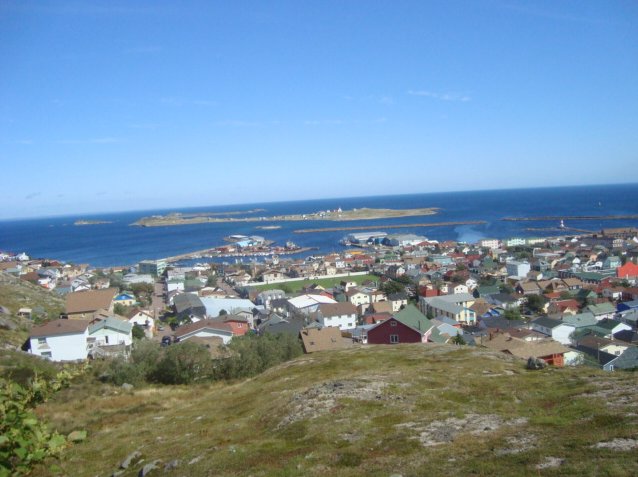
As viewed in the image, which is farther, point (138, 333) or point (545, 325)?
point (545, 325)

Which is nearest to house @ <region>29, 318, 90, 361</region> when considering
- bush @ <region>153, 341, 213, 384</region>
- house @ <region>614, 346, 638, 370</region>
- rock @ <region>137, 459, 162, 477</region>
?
bush @ <region>153, 341, 213, 384</region>

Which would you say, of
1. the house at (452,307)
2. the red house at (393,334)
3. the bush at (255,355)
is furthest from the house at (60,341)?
the house at (452,307)

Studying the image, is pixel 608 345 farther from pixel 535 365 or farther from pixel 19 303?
pixel 19 303

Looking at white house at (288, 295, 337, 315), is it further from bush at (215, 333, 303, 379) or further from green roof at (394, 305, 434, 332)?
bush at (215, 333, 303, 379)

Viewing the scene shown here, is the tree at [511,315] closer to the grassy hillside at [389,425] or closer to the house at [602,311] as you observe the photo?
the house at [602,311]

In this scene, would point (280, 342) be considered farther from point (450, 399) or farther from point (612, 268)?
point (612, 268)

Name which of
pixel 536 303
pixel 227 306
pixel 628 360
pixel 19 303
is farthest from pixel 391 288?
pixel 19 303

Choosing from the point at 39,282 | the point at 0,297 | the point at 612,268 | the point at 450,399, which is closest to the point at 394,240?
the point at 612,268
